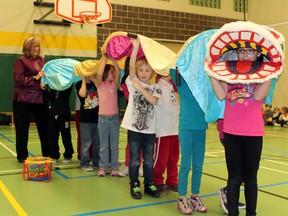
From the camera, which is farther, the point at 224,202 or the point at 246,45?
the point at 224,202

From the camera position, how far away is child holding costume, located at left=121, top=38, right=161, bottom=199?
3312 millimetres

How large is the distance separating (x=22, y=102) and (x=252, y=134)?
3456 millimetres

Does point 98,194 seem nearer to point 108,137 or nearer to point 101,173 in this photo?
point 101,173

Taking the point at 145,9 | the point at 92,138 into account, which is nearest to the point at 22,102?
the point at 92,138

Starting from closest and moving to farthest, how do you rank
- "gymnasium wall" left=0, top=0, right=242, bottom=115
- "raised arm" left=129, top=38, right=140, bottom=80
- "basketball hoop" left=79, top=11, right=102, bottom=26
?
"raised arm" left=129, top=38, right=140, bottom=80, "basketball hoop" left=79, top=11, right=102, bottom=26, "gymnasium wall" left=0, top=0, right=242, bottom=115

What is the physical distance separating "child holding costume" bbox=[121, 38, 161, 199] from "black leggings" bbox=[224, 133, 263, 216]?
102cm

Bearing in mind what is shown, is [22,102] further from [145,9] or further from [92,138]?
[145,9]

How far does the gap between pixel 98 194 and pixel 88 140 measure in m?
1.11

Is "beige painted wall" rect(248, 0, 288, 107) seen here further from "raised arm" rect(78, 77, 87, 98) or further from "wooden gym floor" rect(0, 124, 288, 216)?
"raised arm" rect(78, 77, 87, 98)

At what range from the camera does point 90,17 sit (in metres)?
9.27

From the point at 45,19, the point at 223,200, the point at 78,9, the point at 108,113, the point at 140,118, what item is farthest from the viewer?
the point at 45,19

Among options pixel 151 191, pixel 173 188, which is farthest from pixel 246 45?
pixel 173 188

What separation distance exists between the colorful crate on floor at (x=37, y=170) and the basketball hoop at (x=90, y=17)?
578 centimetres

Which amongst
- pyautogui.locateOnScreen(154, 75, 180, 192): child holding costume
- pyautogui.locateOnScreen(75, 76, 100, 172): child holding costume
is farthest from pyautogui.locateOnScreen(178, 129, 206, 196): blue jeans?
pyautogui.locateOnScreen(75, 76, 100, 172): child holding costume
